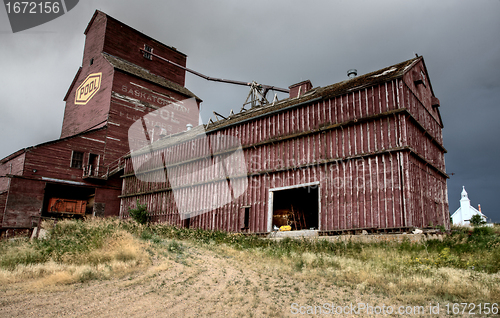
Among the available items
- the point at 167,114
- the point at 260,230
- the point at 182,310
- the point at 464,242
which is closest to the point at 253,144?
the point at 260,230

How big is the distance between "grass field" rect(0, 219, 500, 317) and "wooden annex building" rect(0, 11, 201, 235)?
1365 centimetres

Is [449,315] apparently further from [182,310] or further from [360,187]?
[360,187]

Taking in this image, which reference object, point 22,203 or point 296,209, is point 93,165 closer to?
point 22,203

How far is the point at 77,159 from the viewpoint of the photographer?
26.7 m

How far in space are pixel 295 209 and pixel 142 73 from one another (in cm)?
2134

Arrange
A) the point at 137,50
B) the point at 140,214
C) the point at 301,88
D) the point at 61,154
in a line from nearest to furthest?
the point at 301,88, the point at 140,214, the point at 61,154, the point at 137,50

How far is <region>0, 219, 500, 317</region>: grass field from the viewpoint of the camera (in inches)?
295

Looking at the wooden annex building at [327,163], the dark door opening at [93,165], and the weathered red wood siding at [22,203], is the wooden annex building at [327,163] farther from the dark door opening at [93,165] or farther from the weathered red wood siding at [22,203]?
the weathered red wood siding at [22,203]

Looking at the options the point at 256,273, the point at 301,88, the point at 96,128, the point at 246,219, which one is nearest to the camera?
the point at 256,273

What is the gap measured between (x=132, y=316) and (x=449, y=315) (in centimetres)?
606

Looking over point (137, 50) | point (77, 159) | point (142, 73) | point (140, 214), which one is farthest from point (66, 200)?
point (137, 50)

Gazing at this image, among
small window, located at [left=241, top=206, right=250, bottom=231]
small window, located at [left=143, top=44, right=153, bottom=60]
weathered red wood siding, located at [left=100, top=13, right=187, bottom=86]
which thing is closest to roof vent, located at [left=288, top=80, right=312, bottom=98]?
small window, located at [left=241, top=206, right=250, bottom=231]

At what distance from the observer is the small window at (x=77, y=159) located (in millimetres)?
26398

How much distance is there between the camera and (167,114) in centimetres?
3384
